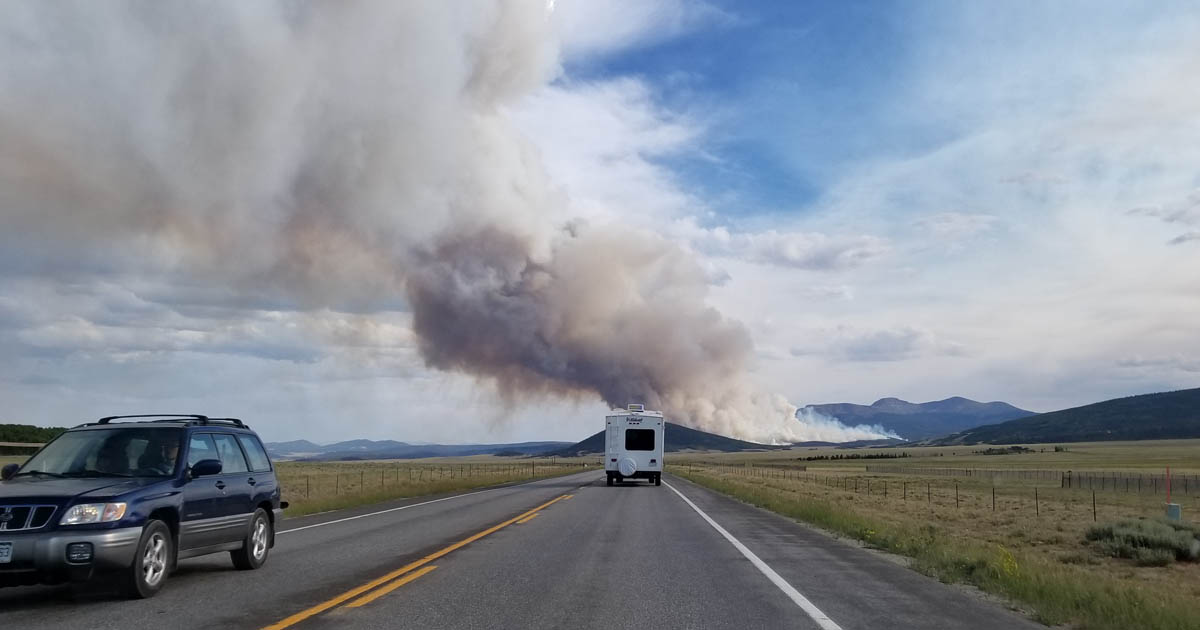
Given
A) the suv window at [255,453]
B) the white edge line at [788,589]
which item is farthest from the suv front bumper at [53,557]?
the white edge line at [788,589]

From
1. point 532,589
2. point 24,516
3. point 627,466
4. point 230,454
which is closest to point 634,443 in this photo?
point 627,466

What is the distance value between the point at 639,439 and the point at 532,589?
1363 inches

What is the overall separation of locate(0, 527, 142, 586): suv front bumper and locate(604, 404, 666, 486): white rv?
3605 centimetres

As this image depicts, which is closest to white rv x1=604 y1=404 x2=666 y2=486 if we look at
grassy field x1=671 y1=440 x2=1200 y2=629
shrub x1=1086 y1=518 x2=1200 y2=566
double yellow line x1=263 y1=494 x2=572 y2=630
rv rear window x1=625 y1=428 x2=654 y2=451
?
rv rear window x1=625 y1=428 x2=654 y2=451

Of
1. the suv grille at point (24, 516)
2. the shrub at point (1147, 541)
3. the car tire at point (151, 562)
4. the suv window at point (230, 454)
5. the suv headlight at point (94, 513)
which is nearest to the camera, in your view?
the suv grille at point (24, 516)

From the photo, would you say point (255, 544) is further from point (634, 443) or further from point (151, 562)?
point (634, 443)

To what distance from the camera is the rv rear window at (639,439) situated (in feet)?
145

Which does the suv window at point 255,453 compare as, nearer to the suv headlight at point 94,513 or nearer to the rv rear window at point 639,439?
the suv headlight at point 94,513

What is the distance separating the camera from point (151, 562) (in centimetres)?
932

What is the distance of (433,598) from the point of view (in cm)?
921

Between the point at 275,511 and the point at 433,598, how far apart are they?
14.3ft

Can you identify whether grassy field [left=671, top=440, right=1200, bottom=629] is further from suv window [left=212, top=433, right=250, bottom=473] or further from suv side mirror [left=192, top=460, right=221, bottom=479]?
suv window [left=212, top=433, right=250, bottom=473]

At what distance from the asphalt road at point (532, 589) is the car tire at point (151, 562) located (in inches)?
5.6

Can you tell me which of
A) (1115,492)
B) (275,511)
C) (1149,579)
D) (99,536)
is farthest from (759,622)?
(1115,492)
